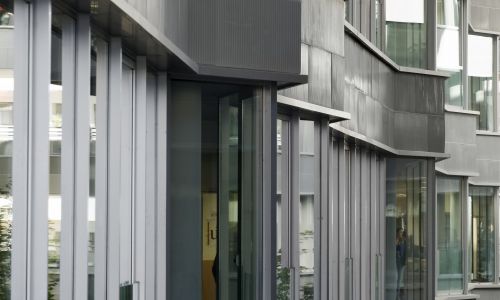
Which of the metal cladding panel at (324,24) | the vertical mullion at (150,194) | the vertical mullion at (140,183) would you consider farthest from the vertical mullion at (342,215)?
the vertical mullion at (140,183)

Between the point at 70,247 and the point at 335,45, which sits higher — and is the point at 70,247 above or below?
below

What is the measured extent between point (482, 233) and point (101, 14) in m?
26.7

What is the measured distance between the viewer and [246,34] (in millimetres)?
11703

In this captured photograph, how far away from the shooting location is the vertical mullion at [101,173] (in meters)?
9.01

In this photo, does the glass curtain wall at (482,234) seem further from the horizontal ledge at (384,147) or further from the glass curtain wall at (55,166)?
the glass curtain wall at (55,166)

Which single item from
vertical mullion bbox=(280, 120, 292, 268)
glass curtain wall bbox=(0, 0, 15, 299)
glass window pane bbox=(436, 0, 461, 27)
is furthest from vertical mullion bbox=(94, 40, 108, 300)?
glass window pane bbox=(436, 0, 461, 27)

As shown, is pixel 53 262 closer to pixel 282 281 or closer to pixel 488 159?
pixel 282 281

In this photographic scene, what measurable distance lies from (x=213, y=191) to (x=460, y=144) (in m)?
18.4

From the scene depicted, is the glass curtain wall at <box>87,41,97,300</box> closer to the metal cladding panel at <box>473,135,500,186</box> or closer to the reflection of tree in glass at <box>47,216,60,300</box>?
the reflection of tree in glass at <box>47,216,60,300</box>

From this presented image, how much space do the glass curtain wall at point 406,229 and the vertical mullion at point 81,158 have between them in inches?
599

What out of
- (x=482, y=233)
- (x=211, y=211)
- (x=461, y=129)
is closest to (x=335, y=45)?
(x=211, y=211)

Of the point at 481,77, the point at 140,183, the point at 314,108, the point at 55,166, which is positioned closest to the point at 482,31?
the point at 481,77

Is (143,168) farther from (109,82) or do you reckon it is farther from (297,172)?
(297,172)

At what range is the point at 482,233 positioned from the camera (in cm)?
3397
